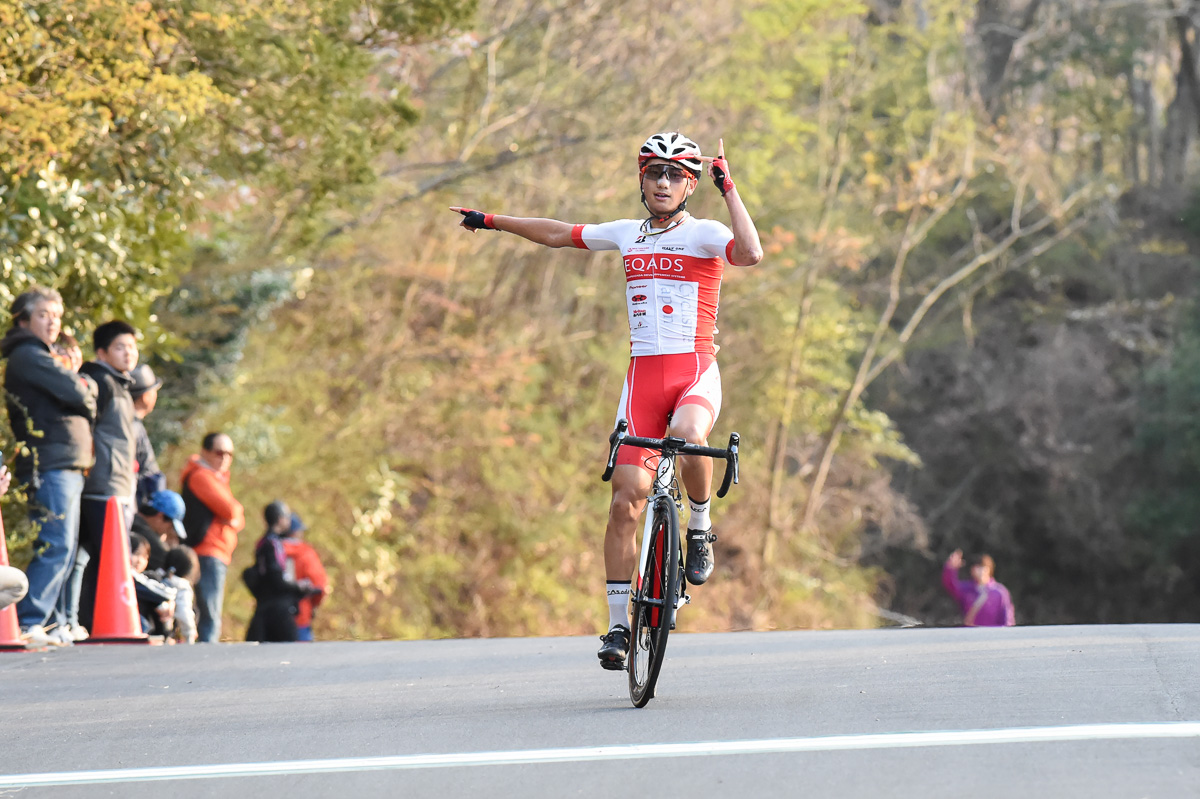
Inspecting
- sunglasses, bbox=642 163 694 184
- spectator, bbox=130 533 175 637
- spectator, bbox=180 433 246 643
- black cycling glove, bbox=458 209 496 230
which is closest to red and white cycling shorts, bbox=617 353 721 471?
sunglasses, bbox=642 163 694 184

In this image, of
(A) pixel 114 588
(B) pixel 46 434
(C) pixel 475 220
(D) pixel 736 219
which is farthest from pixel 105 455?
(D) pixel 736 219

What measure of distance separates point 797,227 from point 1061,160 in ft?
Result: 31.8

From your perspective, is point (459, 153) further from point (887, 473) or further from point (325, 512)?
point (887, 473)

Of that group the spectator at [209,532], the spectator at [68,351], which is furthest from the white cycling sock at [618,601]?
the spectator at [209,532]

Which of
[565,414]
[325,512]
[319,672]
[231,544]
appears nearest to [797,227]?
[565,414]

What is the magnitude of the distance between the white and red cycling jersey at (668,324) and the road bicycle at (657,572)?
Result: 410 millimetres

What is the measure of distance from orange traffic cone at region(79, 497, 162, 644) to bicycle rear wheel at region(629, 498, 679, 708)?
16.4ft

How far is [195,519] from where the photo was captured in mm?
13203

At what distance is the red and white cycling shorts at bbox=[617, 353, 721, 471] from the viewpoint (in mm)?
8359

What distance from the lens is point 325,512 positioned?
23812mm

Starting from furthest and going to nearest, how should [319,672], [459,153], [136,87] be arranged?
[459,153], [136,87], [319,672]

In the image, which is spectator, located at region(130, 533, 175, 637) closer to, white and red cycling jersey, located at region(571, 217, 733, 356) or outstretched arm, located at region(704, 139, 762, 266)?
white and red cycling jersey, located at region(571, 217, 733, 356)

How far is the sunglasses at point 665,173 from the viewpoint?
8430 millimetres

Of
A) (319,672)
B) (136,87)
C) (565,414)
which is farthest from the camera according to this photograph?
(565,414)
